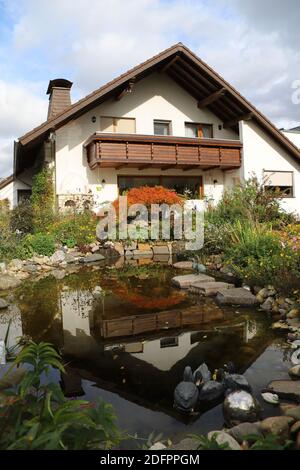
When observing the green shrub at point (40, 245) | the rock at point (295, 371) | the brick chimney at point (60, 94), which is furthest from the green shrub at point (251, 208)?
the brick chimney at point (60, 94)

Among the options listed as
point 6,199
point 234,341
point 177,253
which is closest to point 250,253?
point 234,341

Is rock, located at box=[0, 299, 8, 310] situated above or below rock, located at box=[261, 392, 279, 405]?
above

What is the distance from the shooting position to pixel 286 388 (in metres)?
3.60

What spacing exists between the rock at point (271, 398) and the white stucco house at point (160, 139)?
12719mm

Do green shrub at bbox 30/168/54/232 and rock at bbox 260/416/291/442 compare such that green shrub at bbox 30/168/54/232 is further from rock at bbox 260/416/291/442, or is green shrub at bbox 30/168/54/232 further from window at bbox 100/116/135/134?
rock at bbox 260/416/291/442

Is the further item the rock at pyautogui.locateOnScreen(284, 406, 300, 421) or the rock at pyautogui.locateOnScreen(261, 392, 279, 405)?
the rock at pyautogui.locateOnScreen(261, 392, 279, 405)

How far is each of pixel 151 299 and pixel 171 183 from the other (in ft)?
40.2

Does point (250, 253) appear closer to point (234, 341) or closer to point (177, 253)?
point (234, 341)

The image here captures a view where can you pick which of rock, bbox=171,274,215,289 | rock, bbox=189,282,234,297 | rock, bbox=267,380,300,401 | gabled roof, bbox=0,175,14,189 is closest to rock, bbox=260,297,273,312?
Result: rock, bbox=189,282,234,297

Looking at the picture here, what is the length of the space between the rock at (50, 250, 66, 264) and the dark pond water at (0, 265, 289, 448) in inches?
126

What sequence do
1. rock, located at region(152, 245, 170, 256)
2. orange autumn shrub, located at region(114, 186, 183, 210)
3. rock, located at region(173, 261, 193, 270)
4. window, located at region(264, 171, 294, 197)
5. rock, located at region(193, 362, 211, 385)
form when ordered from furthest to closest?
window, located at region(264, 171, 294, 197) < orange autumn shrub, located at region(114, 186, 183, 210) < rock, located at region(152, 245, 170, 256) < rock, located at region(173, 261, 193, 270) < rock, located at region(193, 362, 211, 385)

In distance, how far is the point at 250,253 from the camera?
8.19m

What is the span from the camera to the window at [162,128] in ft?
60.6

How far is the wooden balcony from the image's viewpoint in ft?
50.6
